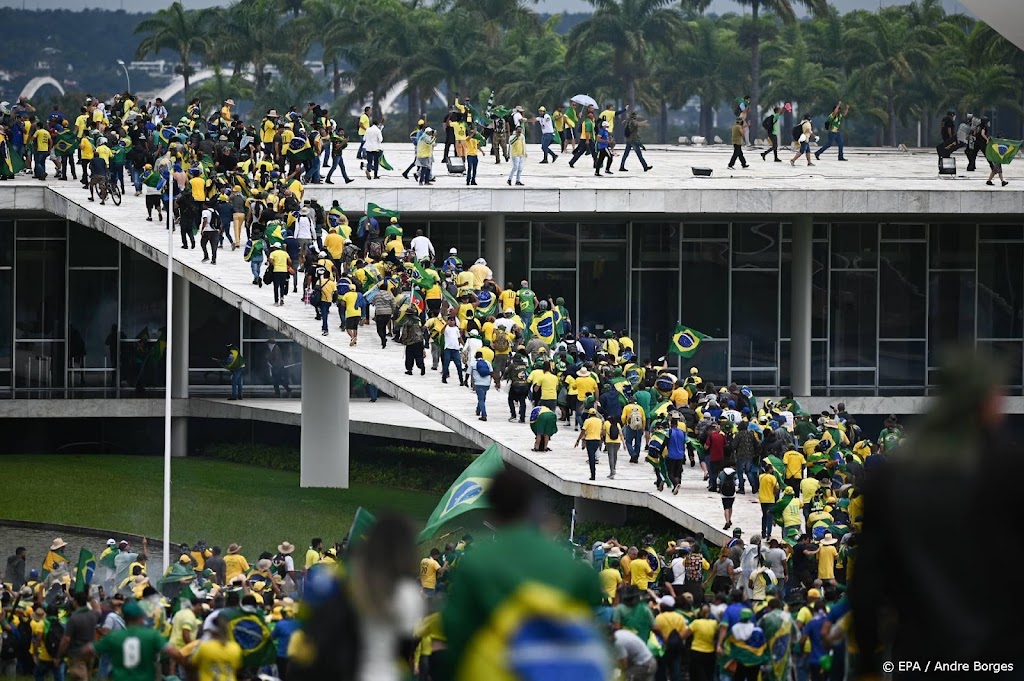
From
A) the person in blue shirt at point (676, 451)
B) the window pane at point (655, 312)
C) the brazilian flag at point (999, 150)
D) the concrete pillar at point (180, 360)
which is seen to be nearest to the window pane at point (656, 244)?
the window pane at point (655, 312)

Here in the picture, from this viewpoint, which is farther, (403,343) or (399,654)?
(403,343)

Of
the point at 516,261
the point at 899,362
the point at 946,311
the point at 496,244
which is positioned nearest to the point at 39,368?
the point at 496,244

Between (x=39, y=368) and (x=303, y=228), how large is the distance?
1083cm

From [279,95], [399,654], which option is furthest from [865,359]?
[279,95]

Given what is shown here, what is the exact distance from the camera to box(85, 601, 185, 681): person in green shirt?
11.0 metres

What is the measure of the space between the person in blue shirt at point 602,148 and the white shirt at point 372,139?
398cm

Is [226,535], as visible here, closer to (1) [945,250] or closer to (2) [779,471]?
(2) [779,471]

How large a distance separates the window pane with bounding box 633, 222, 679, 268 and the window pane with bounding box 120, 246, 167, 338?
29.7ft

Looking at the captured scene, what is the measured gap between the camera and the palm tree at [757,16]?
66500mm

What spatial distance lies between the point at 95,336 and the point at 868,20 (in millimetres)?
40663

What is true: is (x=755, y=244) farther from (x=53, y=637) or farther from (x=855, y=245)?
(x=53, y=637)

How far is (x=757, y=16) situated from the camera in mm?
72375

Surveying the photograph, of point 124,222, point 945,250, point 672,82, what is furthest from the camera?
point 672,82

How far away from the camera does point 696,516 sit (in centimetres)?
2083
